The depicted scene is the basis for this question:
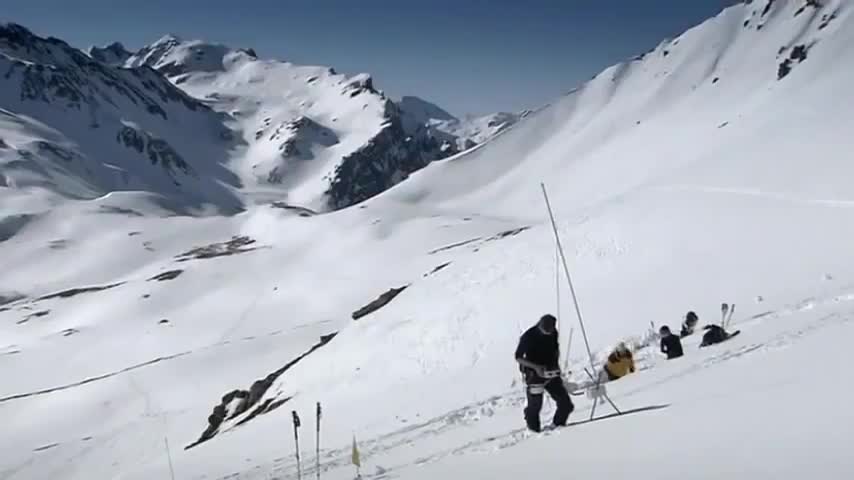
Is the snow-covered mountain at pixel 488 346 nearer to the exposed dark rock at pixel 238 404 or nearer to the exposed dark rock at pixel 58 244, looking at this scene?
the exposed dark rock at pixel 238 404

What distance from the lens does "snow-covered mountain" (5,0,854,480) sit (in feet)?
29.8

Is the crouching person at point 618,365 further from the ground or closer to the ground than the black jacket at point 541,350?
closer to the ground

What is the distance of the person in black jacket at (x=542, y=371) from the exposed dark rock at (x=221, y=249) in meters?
118

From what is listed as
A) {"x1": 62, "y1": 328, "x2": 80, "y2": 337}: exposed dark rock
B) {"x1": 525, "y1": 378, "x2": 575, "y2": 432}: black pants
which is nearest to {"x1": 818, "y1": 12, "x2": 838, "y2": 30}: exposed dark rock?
{"x1": 62, "y1": 328, "x2": 80, "y2": 337}: exposed dark rock

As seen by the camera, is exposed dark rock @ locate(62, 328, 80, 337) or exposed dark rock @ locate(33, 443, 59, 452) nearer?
exposed dark rock @ locate(33, 443, 59, 452)

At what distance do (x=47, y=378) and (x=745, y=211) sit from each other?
2158 inches

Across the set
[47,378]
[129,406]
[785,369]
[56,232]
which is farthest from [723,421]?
[56,232]

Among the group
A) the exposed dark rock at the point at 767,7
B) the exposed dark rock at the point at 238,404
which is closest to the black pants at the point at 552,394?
the exposed dark rock at the point at 238,404

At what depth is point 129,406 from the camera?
44625 mm

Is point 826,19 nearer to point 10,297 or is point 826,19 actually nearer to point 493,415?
point 493,415

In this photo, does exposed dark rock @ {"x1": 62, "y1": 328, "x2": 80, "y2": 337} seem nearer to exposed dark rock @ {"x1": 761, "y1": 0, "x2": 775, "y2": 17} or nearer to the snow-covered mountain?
the snow-covered mountain

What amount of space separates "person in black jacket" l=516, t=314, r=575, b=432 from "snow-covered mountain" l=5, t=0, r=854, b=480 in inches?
23.4

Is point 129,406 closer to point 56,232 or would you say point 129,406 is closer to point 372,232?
point 372,232

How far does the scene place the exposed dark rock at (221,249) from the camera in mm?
129462
